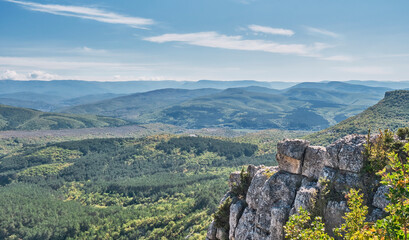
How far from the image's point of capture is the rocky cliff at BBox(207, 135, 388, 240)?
34.0m

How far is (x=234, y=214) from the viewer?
4828cm

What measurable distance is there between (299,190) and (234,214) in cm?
1410

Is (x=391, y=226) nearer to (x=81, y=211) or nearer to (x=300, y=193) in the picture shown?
(x=300, y=193)

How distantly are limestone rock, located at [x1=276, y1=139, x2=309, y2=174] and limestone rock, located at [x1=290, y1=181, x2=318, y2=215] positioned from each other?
15.5 ft

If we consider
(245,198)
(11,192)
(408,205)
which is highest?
(408,205)

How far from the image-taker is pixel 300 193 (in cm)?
3797

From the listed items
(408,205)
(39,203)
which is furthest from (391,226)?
(39,203)

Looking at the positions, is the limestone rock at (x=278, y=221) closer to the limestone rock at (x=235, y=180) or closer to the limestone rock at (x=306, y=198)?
the limestone rock at (x=306, y=198)

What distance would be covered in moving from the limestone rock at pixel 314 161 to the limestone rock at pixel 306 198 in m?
2.37

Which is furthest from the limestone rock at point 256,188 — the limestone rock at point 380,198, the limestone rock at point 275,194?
the limestone rock at point 380,198

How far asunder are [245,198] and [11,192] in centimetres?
20749

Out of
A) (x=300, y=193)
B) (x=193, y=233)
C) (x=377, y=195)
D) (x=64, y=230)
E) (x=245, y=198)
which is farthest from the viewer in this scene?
(x=64, y=230)

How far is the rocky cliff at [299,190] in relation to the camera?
33991mm

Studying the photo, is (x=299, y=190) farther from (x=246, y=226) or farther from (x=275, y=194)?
(x=246, y=226)
